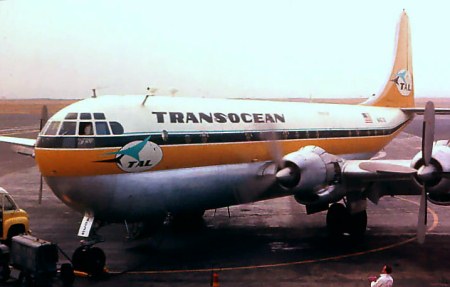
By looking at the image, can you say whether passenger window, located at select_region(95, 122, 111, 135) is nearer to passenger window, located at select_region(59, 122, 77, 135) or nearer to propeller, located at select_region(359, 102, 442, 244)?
passenger window, located at select_region(59, 122, 77, 135)

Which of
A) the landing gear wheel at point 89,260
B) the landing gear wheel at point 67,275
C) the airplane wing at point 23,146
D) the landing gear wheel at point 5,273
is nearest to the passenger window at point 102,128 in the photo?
the landing gear wheel at point 89,260

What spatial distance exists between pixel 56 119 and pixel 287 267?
7278mm

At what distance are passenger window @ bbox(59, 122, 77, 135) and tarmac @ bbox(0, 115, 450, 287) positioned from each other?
3618mm

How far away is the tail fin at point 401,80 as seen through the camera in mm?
23916

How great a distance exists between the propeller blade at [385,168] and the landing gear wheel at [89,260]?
308 inches

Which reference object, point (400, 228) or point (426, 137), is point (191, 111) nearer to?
point (426, 137)

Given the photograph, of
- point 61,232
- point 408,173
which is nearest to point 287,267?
point 408,173

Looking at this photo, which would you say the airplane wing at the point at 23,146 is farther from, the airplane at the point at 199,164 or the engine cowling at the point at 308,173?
the engine cowling at the point at 308,173

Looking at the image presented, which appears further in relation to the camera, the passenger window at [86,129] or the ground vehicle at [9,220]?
the ground vehicle at [9,220]

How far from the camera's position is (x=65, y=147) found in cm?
1191

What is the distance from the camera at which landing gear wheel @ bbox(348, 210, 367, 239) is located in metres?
16.9

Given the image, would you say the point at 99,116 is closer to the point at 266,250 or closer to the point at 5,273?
the point at 5,273

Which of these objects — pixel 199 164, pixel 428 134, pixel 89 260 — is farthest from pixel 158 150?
pixel 428 134

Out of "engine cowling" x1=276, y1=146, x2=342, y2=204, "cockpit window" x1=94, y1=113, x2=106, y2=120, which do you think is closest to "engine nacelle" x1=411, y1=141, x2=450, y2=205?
"engine cowling" x1=276, y1=146, x2=342, y2=204
